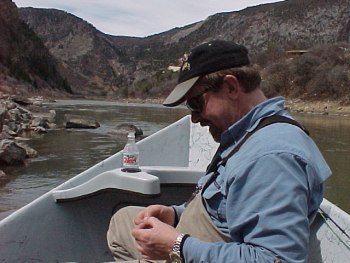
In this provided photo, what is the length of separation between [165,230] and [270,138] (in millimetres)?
514

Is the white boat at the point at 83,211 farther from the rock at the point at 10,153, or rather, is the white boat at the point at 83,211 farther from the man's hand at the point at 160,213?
the rock at the point at 10,153

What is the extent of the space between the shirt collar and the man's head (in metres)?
0.04

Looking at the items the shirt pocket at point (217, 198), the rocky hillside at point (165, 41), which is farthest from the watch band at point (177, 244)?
the rocky hillside at point (165, 41)

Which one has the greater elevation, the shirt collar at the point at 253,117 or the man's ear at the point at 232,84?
the man's ear at the point at 232,84

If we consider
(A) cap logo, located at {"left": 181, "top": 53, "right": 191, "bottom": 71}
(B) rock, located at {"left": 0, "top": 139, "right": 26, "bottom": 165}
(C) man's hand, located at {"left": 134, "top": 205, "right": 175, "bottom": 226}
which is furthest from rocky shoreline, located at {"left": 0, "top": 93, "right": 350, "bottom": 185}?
(C) man's hand, located at {"left": 134, "top": 205, "right": 175, "bottom": 226}

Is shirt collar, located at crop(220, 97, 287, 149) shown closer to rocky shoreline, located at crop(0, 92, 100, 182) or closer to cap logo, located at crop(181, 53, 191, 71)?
cap logo, located at crop(181, 53, 191, 71)

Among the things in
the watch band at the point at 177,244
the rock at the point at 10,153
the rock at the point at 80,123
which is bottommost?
the rock at the point at 80,123

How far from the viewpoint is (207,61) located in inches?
73.7

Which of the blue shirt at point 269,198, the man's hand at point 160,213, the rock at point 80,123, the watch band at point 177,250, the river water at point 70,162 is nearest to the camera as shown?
the blue shirt at point 269,198

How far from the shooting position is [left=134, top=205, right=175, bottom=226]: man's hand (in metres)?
2.23

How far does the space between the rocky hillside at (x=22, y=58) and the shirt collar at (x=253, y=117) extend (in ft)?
249

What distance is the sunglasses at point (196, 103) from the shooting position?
190cm

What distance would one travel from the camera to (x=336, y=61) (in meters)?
57.4

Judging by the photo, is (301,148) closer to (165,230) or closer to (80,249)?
(165,230)
